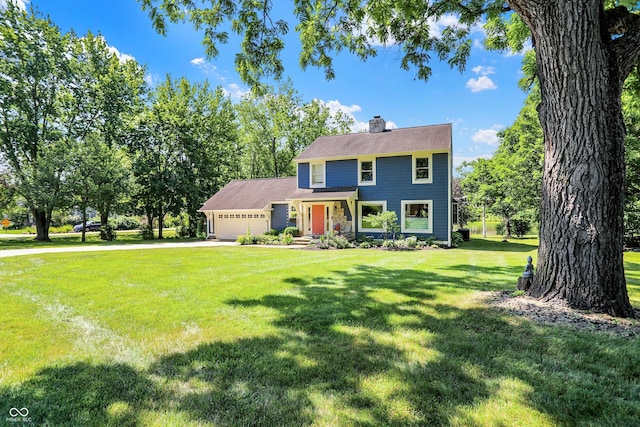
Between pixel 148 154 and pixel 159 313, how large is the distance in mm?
26363

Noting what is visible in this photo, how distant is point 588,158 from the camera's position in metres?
3.98

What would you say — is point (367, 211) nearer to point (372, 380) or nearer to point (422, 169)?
point (422, 169)

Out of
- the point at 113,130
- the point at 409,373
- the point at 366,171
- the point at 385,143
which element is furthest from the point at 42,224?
the point at 409,373

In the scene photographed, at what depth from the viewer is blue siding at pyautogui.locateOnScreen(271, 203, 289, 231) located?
846 inches

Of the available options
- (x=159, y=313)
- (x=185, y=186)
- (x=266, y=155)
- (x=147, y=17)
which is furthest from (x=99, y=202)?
(x=159, y=313)

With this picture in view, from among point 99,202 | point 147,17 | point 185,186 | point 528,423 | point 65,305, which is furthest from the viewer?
point 185,186

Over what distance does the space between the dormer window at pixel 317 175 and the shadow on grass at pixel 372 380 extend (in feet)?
53.9

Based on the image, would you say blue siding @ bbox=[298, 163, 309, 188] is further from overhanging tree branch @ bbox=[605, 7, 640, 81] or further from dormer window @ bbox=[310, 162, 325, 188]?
overhanging tree branch @ bbox=[605, 7, 640, 81]

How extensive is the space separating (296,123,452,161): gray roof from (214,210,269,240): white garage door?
17.1 feet

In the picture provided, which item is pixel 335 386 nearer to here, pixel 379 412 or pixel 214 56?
pixel 379 412

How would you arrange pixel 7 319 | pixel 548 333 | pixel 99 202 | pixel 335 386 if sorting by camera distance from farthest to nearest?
1. pixel 99 202
2. pixel 7 319
3. pixel 548 333
4. pixel 335 386

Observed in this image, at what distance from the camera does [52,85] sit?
76.7 ft

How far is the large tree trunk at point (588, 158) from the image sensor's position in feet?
13.0

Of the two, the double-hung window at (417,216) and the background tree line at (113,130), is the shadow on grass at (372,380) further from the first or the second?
the background tree line at (113,130)
